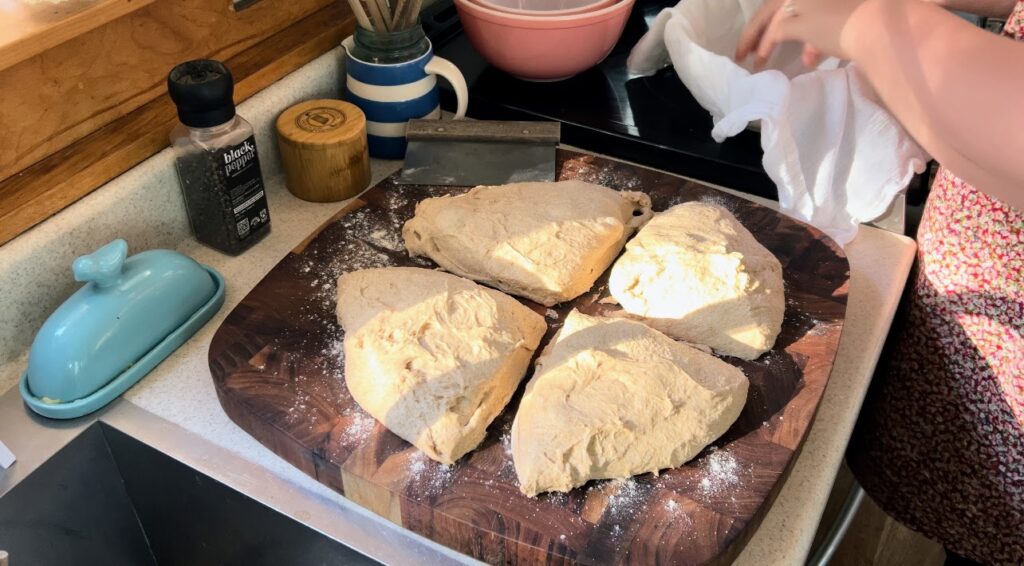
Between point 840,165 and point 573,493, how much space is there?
626 millimetres

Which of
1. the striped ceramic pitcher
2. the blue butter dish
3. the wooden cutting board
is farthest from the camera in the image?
the striped ceramic pitcher

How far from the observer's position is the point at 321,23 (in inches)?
47.7

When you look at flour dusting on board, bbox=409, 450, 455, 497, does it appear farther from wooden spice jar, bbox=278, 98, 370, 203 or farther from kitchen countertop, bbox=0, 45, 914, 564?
wooden spice jar, bbox=278, 98, 370, 203

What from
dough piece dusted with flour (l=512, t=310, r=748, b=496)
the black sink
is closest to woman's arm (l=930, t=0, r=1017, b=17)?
dough piece dusted with flour (l=512, t=310, r=748, b=496)

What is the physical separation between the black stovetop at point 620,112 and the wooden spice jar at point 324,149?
0.23 metres

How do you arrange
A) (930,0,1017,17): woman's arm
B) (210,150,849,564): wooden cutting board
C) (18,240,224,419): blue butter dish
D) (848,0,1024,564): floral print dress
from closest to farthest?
(210,150,849,564): wooden cutting board < (18,240,224,419): blue butter dish < (848,0,1024,564): floral print dress < (930,0,1017,17): woman's arm

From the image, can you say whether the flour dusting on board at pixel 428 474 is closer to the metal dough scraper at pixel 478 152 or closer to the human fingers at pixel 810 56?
the metal dough scraper at pixel 478 152

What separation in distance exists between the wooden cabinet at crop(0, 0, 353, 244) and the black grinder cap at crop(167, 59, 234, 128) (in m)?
0.10

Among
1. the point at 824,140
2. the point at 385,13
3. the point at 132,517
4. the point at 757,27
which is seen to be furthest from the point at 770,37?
the point at 132,517

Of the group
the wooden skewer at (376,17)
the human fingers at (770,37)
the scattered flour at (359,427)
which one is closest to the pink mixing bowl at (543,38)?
the wooden skewer at (376,17)

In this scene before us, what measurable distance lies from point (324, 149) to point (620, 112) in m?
0.44

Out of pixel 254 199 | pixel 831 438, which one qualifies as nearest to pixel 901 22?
pixel 831 438

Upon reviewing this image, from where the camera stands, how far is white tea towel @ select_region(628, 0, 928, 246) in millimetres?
1071

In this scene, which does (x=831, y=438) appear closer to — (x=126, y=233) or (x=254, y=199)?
(x=254, y=199)
